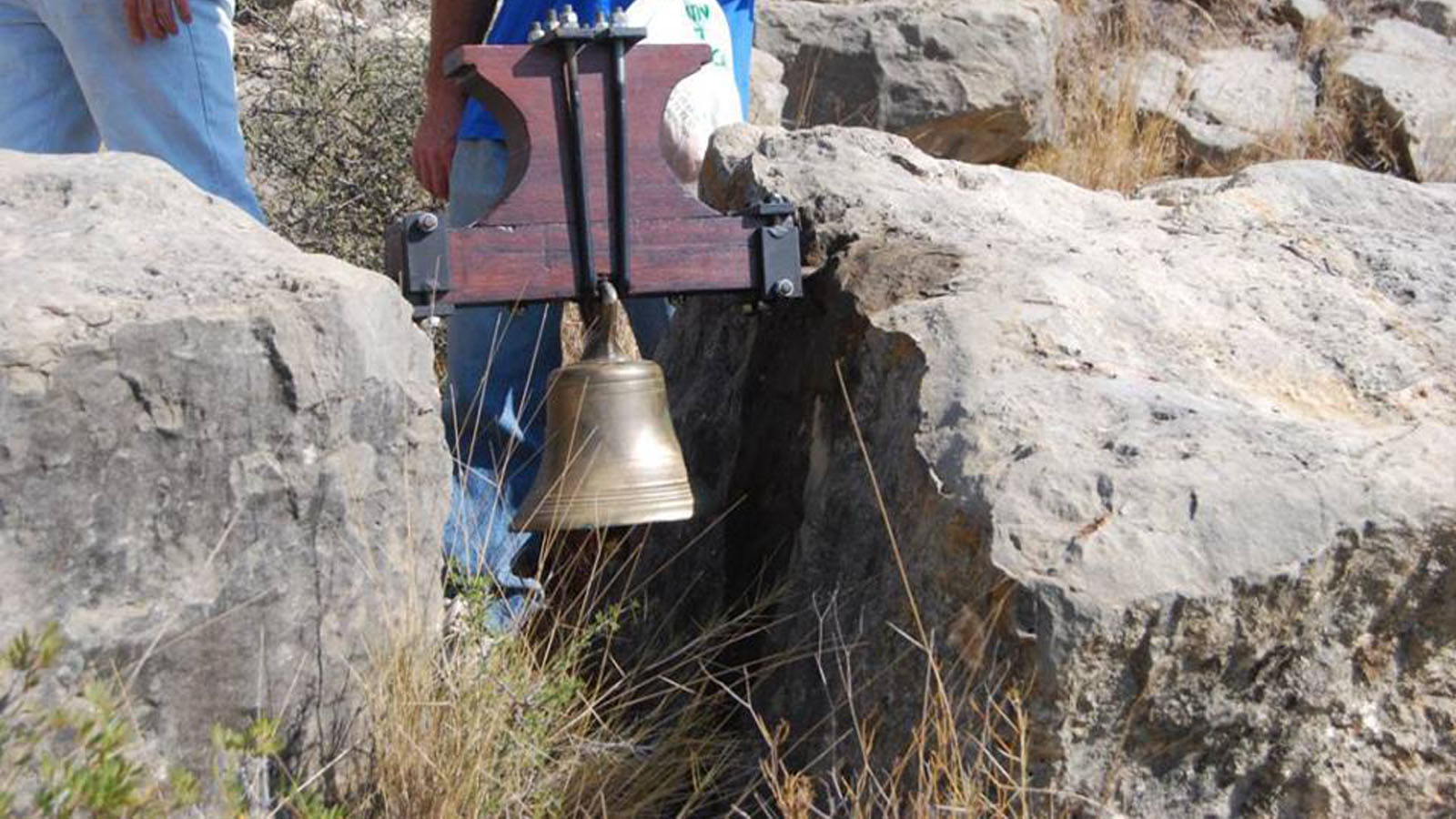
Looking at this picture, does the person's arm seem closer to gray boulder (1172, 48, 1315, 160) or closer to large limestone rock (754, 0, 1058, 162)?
large limestone rock (754, 0, 1058, 162)

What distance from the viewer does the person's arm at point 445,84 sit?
409 centimetres

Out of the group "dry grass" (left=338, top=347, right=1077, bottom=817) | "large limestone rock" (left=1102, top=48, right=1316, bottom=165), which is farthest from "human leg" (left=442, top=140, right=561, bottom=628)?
"large limestone rock" (left=1102, top=48, right=1316, bottom=165)

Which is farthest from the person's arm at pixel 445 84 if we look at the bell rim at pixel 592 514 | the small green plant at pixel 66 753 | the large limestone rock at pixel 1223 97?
the large limestone rock at pixel 1223 97

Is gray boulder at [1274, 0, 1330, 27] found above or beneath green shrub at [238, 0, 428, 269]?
beneath

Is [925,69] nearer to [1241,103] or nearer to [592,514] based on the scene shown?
[1241,103]

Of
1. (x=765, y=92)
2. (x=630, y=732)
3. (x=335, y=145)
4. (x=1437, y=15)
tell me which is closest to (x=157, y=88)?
(x=630, y=732)

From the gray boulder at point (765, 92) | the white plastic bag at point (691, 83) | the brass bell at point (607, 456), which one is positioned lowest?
the gray boulder at point (765, 92)

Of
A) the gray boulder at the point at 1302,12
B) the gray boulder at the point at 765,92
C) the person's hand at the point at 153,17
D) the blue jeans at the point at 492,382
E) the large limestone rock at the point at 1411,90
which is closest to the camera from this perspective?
the blue jeans at the point at 492,382

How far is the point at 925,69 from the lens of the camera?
8406mm

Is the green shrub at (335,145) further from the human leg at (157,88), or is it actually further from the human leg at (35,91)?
the human leg at (157,88)

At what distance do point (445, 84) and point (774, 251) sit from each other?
1007mm

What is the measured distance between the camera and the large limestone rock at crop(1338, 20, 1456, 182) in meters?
9.03

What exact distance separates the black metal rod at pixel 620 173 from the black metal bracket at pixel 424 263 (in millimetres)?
298

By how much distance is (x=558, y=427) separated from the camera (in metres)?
3.25
